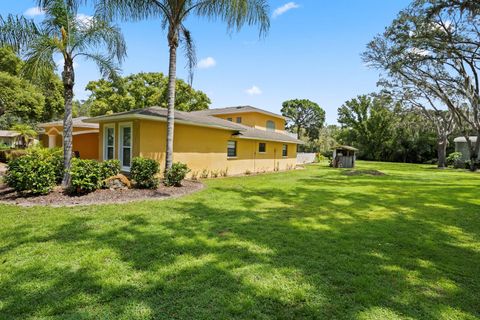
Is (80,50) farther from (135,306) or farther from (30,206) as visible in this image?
(135,306)

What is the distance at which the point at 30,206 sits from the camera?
6.68 m

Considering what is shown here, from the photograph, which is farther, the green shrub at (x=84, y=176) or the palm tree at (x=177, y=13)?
the palm tree at (x=177, y=13)

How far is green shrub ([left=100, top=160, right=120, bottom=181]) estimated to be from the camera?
8.32m

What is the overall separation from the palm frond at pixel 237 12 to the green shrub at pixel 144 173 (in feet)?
19.0

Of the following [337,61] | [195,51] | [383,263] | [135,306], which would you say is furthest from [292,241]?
[337,61]

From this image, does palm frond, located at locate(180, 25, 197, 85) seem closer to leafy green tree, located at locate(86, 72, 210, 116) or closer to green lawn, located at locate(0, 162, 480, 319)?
green lawn, located at locate(0, 162, 480, 319)

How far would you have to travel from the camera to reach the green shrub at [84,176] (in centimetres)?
758

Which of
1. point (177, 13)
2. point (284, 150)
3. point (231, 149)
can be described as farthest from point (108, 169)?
point (284, 150)

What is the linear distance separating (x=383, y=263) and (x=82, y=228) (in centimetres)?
531

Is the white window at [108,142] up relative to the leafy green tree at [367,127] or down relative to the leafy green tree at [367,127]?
down

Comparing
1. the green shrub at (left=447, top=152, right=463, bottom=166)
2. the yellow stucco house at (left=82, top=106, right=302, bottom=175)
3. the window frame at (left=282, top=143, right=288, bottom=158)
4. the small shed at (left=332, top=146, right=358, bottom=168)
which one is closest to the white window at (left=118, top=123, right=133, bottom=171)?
the yellow stucco house at (left=82, top=106, right=302, bottom=175)

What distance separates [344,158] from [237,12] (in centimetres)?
1915

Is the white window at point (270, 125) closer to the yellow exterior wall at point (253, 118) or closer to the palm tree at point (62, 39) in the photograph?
the yellow exterior wall at point (253, 118)

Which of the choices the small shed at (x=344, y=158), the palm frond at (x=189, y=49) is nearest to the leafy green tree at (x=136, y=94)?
the small shed at (x=344, y=158)
